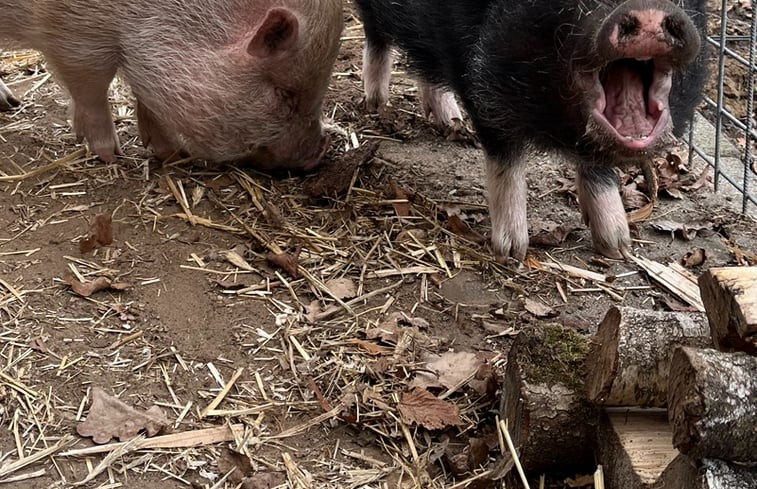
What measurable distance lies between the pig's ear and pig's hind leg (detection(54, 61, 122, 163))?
0.81 meters

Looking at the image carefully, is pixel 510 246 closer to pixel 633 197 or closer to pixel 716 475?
pixel 633 197

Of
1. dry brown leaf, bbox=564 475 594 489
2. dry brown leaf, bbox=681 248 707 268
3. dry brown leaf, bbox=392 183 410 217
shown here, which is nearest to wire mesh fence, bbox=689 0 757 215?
dry brown leaf, bbox=681 248 707 268

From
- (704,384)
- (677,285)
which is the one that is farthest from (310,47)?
(704,384)

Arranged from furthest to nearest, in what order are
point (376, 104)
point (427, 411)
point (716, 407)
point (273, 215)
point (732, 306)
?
1. point (376, 104)
2. point (273, 215)
3. point (427, 411)
4. point (732, 306)
5. point (716, 407)

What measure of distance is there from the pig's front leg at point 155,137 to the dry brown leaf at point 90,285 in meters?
1.20

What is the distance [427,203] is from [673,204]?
1.41 metres

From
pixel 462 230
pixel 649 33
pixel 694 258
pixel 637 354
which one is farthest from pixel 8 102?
pixel 637 354

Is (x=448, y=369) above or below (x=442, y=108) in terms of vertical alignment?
below

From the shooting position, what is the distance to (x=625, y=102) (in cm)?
365

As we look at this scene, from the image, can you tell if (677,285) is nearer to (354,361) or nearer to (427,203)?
(427,203)

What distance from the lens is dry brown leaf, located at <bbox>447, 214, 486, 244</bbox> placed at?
4574mm

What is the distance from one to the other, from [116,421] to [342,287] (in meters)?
1.26

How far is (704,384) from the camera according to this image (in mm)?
2201

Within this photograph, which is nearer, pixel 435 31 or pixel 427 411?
pixel 427 411
